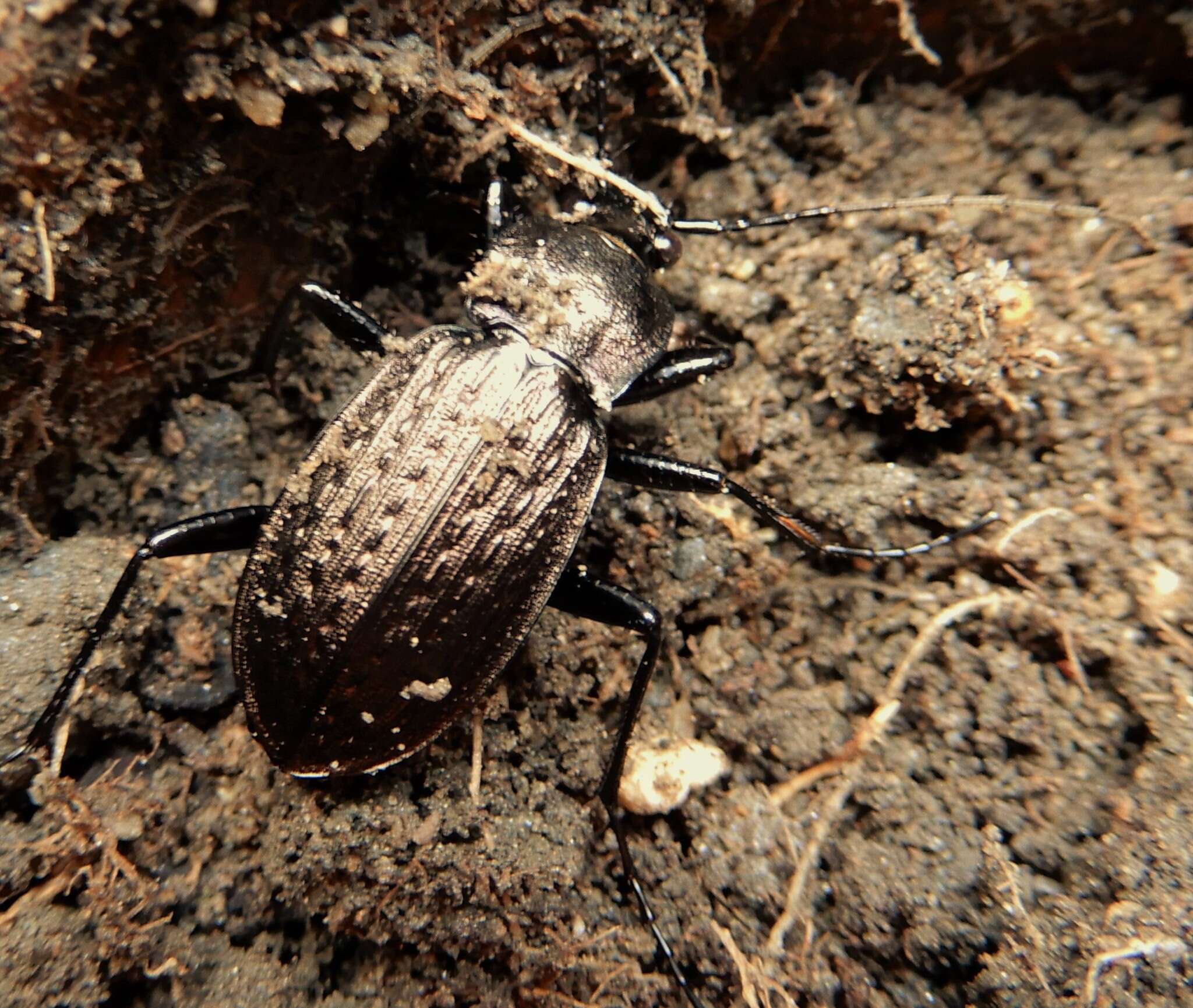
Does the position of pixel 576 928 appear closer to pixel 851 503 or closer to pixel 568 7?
pixel 851 503

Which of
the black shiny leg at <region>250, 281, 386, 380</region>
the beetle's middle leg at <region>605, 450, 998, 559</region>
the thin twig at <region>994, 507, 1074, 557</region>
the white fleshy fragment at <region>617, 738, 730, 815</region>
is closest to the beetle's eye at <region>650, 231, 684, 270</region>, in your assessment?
the beetle's middle leg at <region>605, 450, 998, 559</region>

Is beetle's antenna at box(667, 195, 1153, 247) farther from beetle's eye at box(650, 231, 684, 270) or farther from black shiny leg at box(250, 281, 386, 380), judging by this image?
black shiny leg at box(250, 281, 386, 380)

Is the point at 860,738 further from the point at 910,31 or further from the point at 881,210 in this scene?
the point at 910,31

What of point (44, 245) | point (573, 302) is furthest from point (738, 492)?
point (44, 245)

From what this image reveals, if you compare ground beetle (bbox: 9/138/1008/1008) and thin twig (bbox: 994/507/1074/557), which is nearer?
ground beetle (bbox: 9/138/1008/1008)

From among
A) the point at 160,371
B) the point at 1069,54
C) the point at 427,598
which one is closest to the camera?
the point at 427,598

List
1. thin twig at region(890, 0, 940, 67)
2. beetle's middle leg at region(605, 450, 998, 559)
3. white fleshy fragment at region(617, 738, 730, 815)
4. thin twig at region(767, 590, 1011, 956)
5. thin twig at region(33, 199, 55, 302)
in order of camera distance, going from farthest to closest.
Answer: thin twig at region(890, 0, 940, 67) < beetle's middle leg at region(605, 450, 998, 559) < white fleshy fragment at region(617, 738, 730, 815) < thin twig at region(767, 590, 1011, 956) < thin twig at region(33, 199, 55, 302)

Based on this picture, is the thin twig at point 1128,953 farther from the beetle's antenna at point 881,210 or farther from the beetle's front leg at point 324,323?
the beetle's front leg at point 324,323

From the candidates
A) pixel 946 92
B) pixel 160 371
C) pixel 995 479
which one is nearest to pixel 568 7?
pixel 946 92
